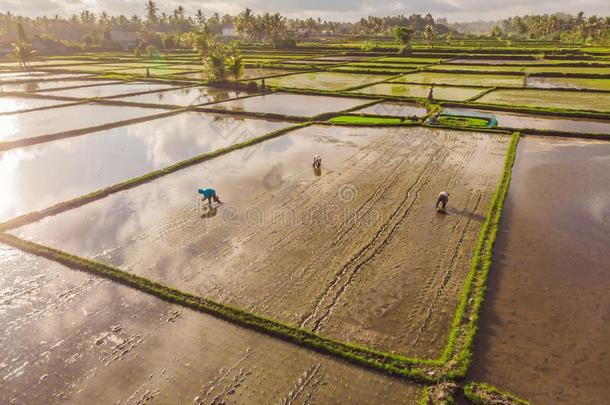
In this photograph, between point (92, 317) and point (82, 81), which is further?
point (82, 81)

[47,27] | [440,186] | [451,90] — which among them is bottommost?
[440,186]

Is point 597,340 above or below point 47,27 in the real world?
below

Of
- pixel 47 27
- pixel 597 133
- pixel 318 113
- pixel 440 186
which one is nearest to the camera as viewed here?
pixel 440 186

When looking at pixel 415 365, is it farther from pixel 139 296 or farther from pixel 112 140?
pixel 112 140

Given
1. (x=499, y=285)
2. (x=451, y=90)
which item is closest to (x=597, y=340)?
(x=499, y=285)

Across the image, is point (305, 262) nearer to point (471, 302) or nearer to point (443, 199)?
point (471, 302)

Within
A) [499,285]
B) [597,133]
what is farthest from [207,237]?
[597,133]

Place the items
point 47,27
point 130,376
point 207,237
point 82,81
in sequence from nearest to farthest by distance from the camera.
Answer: point 130,376, point 207,237, point 82,81, point 47,27

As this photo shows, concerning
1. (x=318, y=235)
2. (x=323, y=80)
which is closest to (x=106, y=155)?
(x=318, y=235)
